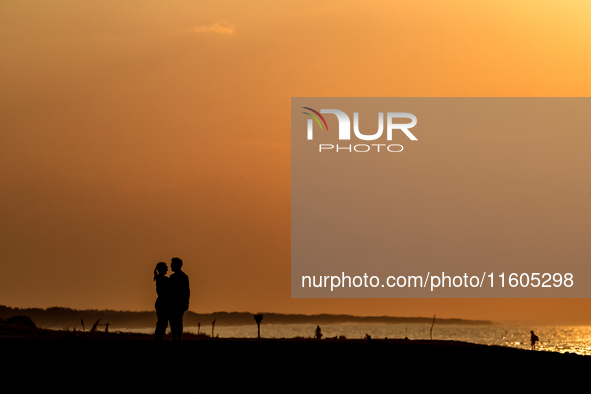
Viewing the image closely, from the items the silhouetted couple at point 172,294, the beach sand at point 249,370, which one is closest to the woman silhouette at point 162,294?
the silhouetted couple at point 172,294

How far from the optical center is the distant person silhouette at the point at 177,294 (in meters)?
21.9

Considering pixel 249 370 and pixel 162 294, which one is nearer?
pixel 249 370

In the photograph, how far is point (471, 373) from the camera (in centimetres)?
1750

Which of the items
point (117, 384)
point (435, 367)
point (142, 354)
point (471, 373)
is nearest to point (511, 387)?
point (471, 373)

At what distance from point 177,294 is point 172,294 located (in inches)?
5.4

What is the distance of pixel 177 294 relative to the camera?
2194cm

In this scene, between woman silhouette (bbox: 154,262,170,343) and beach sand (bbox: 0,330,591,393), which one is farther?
woman silhouette (bbox: 154,262,170,343)

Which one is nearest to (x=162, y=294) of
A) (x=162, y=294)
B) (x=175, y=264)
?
(x=162, y=294)

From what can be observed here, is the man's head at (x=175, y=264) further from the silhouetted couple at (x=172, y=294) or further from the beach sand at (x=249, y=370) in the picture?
the beach sand at (x=249, y=370)

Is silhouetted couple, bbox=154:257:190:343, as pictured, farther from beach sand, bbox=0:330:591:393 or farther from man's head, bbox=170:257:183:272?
beach sand, bbox=0:330:591:393

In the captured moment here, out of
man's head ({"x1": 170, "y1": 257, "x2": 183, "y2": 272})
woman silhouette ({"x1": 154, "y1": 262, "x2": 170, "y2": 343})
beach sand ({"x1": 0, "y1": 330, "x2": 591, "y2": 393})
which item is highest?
man's head ({"x1": 170, "y1": 257, "x2": 183, "y2": 272})

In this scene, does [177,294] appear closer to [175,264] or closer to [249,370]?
[175,264]

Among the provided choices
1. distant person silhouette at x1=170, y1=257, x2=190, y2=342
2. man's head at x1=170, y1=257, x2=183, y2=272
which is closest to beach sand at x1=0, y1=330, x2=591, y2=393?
distant person silhouette at x1=170, y1=257, x2=190, y2=342

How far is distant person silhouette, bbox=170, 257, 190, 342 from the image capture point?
2192cm
